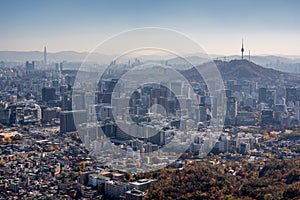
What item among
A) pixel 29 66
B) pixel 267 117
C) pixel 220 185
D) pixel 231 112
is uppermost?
pixel 29 66

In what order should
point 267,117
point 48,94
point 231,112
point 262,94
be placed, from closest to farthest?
point 231,112
point 267,117
point 48,94
point 262,94

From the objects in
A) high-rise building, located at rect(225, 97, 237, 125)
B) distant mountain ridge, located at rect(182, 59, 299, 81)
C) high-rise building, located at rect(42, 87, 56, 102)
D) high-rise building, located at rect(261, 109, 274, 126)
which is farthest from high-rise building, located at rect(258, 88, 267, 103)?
high-rise building, located at rect(42, 87, 56, 102)

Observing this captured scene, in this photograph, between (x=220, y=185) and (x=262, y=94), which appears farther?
(x=262, y=94)

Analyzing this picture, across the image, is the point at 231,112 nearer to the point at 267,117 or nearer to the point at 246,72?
the point at 267,117

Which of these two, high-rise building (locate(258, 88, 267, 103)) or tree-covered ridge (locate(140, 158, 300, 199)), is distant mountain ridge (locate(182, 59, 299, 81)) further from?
tree-covered ridge (locate(140, 158, 300, 199))

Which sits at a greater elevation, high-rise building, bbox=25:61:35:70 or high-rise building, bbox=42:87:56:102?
high-rise building, bbox=25:61:35:70

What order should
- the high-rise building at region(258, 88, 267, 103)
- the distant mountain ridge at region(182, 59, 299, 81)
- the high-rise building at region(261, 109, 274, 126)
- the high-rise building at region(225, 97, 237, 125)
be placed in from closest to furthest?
1. the high-rise building at region(225, 97, 237, 125)
2. the high-rise building at region(261, 109, 274, 126)
3. the high-rise building at region(258, 88, 267, 103)
4. the distant mountain ridge at region(182, 59, 299, 81)

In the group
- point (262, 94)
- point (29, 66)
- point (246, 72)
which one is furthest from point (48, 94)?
point (29, 66)

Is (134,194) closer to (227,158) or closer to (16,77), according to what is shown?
(227,158)

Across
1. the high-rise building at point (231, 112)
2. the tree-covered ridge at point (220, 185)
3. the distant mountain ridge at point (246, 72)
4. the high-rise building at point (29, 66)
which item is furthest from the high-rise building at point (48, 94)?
the high-rise building at point (29, 66)
